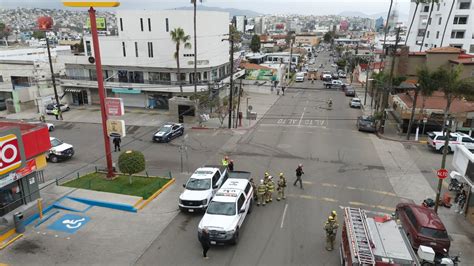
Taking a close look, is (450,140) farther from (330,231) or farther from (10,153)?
(10,153)

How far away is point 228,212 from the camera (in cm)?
1567

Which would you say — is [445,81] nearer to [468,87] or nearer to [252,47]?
[468,87]

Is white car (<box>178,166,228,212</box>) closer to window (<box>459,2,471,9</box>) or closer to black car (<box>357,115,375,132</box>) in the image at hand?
black car (<box>357,115,375,132</box>)

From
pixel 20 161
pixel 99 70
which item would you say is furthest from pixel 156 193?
pixel 99 70

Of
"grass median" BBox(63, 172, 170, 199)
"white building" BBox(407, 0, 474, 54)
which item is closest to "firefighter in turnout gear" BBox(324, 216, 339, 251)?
"grass median" BBox(63, 172, 170, 199)

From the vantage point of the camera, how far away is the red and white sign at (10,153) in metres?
15.3

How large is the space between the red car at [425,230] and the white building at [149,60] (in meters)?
32.5

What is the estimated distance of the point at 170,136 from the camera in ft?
106

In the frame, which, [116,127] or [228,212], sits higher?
[116,127]

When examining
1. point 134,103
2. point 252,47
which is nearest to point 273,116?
point 134,103

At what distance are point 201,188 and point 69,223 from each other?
6429 mm

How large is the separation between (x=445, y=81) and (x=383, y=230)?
877 inches

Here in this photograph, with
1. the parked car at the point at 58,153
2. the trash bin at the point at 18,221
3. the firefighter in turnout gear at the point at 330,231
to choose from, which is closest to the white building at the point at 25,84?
the parked car at the point at 58,153

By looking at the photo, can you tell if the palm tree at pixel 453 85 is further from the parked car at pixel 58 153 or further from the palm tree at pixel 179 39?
the parked car at pixel 58 153
